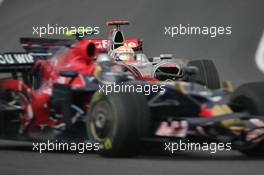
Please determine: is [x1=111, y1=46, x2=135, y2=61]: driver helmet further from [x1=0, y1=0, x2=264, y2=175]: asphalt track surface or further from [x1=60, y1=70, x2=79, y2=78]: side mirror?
[x1=0, y1=0, x2=264, y2=175]: asphalt track surface

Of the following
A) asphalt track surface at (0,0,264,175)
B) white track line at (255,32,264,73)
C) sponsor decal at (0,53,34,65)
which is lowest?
sponsor decal at (0,53,34,65)

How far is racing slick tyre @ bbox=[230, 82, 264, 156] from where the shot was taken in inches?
467

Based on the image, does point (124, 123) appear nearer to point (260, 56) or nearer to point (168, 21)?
point (260, 56)

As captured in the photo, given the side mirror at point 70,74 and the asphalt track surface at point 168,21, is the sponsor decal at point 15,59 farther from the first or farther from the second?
the asphalt track surface at point 168,21

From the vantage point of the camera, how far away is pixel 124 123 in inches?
427

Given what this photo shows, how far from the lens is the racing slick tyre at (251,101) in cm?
1187

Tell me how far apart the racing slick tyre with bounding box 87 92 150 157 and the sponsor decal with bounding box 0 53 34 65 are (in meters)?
2.12

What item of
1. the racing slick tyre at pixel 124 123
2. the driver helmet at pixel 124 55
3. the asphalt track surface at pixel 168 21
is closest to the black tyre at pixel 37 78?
the racing slick tyre at pixel 124 123

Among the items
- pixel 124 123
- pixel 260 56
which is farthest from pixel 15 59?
pixel 260 56

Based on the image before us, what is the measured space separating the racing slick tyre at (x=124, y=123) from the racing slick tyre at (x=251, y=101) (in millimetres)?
1595

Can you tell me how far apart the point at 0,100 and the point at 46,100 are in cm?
86

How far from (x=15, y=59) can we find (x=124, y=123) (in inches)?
105

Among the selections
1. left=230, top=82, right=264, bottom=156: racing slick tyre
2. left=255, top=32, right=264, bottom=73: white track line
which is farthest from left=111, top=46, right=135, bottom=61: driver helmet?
left=255, top=32, right=264, bottom=73: white track line

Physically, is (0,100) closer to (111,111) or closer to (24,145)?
(24,145)
